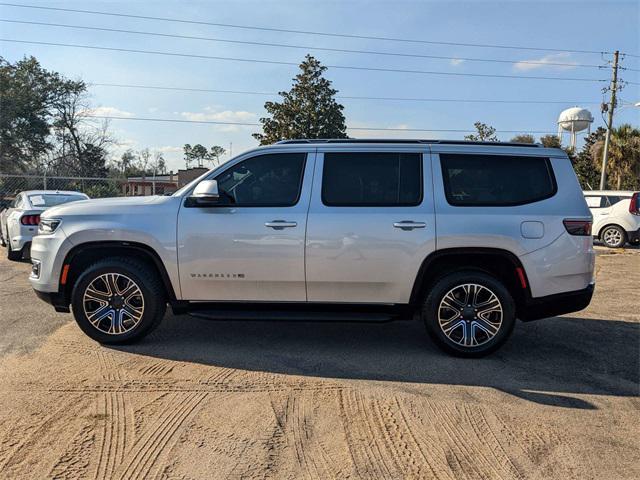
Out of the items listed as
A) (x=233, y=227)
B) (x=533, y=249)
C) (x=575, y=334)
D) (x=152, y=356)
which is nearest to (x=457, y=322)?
(x=533, y=249)

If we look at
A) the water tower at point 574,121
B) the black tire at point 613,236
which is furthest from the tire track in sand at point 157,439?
the water tower at point 574,121

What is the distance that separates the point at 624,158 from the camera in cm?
2958

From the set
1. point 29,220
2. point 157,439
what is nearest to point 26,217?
point 29,220

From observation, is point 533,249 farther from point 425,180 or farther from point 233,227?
point 233,227

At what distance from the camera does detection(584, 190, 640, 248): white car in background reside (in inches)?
580

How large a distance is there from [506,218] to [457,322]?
1.08 meters

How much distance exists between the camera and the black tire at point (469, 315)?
471 centimetres

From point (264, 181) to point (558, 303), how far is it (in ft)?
9.97

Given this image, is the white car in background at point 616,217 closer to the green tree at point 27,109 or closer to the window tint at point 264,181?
the window tint at point 264,181

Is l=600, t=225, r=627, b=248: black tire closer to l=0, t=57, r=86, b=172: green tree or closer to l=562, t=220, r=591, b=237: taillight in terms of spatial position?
l=562, t=220, r=591, b=237: taillight

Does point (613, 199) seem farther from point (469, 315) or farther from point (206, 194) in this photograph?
point (206, 194)

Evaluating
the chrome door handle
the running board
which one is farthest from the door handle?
the chrome door handle

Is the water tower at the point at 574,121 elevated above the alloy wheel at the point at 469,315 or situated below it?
above

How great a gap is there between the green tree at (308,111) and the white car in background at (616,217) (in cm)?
2317
